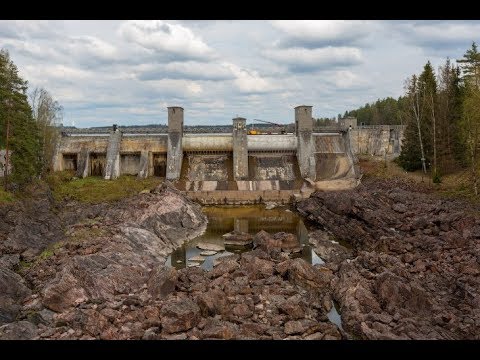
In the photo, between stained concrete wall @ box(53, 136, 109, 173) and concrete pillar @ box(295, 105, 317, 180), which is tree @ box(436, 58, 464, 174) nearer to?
concrete pillar @ box(295, 105, 317, 180)

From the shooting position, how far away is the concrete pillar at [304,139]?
42.8m

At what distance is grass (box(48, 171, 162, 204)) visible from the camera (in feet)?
111

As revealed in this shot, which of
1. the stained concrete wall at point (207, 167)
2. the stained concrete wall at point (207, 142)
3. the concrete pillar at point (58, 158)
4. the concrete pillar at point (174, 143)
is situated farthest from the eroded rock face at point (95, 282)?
the concrete pillar at point (58, 158)

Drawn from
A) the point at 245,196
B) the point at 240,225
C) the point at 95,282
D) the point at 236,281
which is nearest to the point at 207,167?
the point at 245,196

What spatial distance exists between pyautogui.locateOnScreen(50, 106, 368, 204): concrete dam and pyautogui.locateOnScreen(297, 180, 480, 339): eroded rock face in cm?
992

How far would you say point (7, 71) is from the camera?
87.8 ft

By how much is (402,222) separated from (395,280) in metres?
11.5

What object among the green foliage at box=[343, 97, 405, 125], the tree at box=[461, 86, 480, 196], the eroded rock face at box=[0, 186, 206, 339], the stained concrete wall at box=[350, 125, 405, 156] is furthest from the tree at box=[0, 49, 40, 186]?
the green foliage at box=[343, 97, 405, 125]

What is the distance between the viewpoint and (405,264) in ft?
68.6

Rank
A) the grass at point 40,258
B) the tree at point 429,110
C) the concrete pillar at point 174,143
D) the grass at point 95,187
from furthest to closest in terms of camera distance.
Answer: the concrete pillar at point 174,143, the tree at point 429,110, the grass at point 95,187, the grass at point 40,258

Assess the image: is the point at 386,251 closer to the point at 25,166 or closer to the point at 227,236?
the point at 227,236

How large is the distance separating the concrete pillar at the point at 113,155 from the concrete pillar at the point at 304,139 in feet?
58.3

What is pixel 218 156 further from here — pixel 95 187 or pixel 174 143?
pixel 95 187

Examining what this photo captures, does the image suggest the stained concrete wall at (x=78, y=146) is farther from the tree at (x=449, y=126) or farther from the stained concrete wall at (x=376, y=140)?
the tree at (x=449, y=126)
